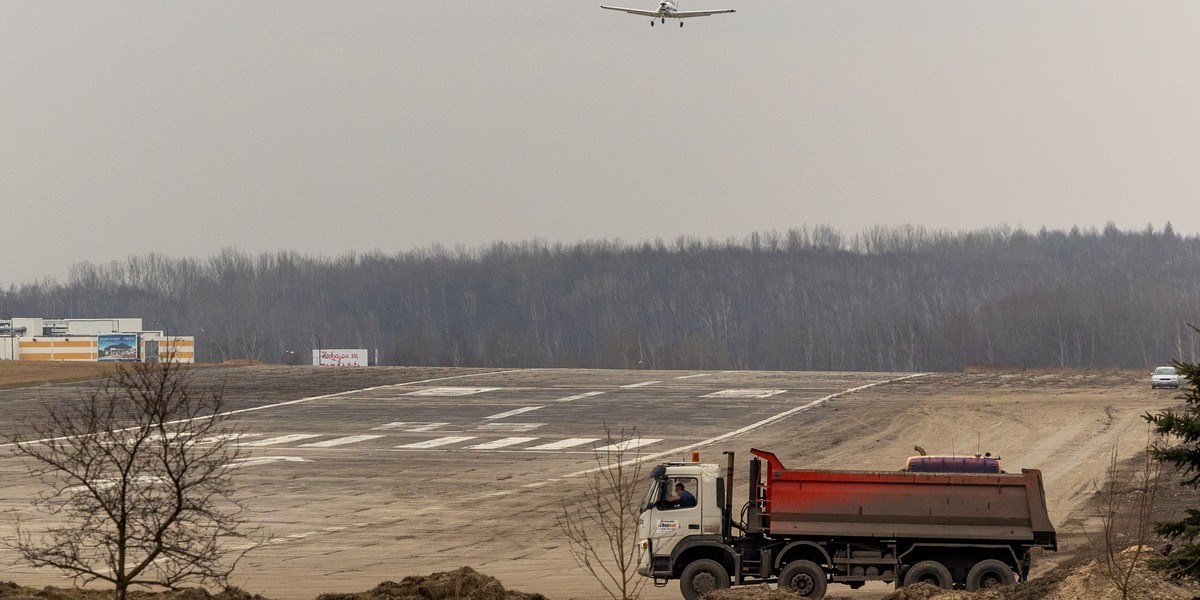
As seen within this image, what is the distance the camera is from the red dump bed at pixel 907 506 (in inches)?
867

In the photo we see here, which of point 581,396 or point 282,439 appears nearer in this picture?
point 282,439

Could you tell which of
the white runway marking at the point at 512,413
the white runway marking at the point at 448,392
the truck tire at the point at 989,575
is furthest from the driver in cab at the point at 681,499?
the white runway marking at the point at 448,392

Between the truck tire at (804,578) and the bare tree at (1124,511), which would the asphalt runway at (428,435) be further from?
the bare tree at (1124,511)

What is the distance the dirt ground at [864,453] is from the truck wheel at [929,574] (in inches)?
62.5

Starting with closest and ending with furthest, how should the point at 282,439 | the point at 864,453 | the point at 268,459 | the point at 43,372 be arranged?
the point at 864,453 < the point at 268,459 < the point at 282,439 < the point at 43,372

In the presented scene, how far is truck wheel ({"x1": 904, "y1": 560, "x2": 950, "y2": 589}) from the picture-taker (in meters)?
22.0

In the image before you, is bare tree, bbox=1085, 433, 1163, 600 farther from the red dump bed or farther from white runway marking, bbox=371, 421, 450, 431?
white runway marking, bbox=371, 421, 450, 431

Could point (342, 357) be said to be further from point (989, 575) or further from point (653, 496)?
point (989, 575)

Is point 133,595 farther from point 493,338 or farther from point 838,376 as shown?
point 493,338

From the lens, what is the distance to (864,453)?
49.0 meters

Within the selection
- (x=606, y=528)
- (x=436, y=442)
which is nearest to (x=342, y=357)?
(x=436, y=442)

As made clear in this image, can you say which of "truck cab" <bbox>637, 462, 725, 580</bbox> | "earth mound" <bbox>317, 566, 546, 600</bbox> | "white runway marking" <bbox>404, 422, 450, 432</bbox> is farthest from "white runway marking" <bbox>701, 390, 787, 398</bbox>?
"earth mound" <bbox>317, 566, 546, 600</bbox>

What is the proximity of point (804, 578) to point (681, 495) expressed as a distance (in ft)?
7.91

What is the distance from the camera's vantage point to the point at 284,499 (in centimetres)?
4025
